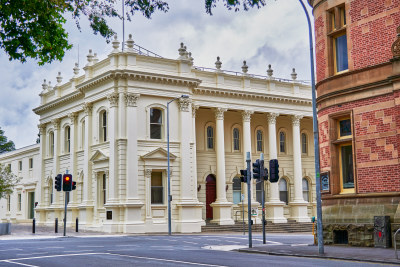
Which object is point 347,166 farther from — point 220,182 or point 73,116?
point 73,116

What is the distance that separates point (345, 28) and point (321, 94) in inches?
104

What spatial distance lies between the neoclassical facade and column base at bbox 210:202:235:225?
0.08 meters

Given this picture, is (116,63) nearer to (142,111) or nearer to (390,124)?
(142,111)

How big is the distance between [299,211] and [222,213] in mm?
7878

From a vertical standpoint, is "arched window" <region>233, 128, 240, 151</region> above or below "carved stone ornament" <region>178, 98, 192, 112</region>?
below

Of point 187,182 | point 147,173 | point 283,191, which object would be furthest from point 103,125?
point 283,191

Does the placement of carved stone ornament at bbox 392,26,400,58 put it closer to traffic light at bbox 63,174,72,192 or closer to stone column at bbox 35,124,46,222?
traffic light at bbox 63,174,72,192

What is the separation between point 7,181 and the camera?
5788 centimetres

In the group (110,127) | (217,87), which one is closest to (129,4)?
(110,127)

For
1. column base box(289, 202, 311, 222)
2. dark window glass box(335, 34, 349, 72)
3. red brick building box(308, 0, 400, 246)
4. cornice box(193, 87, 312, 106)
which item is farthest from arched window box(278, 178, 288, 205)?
dark window glass box(335, 34, 349, 72)

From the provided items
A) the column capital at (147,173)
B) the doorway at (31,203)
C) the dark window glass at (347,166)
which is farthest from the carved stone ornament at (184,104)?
the doorway at (31,203)

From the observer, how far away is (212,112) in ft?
155

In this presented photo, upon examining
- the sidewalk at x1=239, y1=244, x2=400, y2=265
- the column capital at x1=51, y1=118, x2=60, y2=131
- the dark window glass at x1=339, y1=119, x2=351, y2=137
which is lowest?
the sidewalk at x1=239, y1=244, x2=400, y2=265

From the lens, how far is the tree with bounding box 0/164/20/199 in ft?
178
